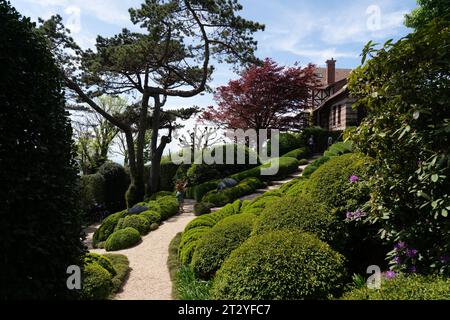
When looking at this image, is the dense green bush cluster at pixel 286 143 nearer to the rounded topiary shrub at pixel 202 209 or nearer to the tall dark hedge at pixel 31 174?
the rounded topiary shrub at pixel 202 209

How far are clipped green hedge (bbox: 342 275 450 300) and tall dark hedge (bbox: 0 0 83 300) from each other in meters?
2.93

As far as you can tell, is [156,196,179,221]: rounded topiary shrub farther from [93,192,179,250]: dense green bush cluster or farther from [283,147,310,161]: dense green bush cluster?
[283,147,310,161]: dense green bush cluster

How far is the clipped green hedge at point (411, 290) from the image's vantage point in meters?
3.18

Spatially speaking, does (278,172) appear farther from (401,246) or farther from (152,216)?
(401,246)

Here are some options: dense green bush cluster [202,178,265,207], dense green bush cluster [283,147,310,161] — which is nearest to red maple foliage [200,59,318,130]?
dense green bush cluster [283,147,310,161]

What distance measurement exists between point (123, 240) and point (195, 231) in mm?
2952

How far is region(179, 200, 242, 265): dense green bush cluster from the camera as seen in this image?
7523 millimetres

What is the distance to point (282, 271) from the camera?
13.8 ft

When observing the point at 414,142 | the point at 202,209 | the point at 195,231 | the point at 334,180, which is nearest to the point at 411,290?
the point at 414,142

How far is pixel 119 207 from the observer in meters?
21.1

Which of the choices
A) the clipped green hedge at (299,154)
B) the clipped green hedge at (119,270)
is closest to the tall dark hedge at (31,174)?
the clipped green hedge at (119,270)

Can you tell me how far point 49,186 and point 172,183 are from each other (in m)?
18.7

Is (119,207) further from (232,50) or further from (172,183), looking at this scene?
(232,50)

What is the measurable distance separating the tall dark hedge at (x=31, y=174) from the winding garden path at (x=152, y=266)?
9.87 ft
